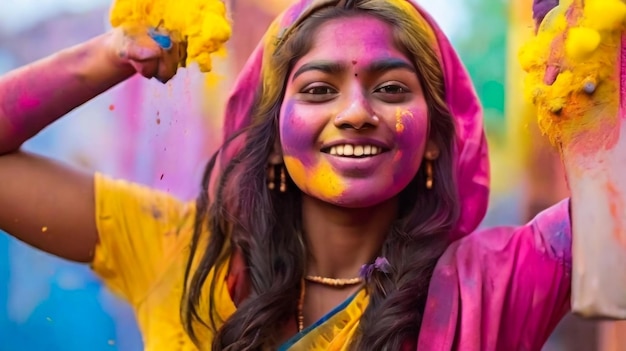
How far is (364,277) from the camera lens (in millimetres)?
2000

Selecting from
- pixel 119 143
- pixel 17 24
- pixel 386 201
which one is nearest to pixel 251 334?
pixel 386 201

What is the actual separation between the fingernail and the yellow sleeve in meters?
0.36

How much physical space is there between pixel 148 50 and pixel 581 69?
100 centimetres

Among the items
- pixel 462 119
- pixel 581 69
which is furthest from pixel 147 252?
pixel 581 69

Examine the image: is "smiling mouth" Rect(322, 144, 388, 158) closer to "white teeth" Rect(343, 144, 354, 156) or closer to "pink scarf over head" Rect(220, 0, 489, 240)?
"white teeth" Rect(343, 144, 354, 156)

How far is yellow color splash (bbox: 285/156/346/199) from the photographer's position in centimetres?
194

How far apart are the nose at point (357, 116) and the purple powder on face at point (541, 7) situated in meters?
0.47

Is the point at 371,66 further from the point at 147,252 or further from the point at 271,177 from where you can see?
Result: the point at 147,252

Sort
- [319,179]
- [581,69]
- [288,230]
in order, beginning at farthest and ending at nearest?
[288,230], [319,179], [581,69]

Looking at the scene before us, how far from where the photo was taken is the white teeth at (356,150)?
6.30 feet

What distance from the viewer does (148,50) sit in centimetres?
202

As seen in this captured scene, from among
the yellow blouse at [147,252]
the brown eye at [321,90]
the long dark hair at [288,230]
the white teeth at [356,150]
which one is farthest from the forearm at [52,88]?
the white teeth at [356,150]

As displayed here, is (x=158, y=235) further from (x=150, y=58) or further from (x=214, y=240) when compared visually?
(x=150, y=58)

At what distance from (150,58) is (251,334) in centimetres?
70
